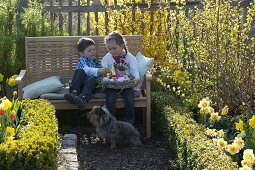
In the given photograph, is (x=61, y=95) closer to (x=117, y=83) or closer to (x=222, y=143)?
(x=117, y=83)

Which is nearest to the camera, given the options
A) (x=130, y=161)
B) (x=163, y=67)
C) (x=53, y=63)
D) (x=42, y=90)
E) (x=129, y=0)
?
(x=130, y=161)

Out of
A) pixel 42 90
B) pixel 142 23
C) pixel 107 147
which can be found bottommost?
pixel 107 147

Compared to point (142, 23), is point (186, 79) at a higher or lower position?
lower

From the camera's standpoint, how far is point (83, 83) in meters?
7.12

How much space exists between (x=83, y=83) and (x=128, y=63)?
2.06 ft

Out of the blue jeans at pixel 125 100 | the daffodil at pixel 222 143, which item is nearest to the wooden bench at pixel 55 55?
the blue jeans at pixel 125 100

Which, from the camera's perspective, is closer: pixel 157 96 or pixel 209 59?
pixel 209 59

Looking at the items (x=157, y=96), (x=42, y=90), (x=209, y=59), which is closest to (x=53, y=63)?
(x=42, y=90)

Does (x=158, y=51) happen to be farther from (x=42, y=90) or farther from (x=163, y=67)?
(x=42, y=90)

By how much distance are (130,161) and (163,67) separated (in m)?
2.71

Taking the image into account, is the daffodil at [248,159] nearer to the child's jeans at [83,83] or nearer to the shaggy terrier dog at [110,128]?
the shaggy terrier dog at [110,128]

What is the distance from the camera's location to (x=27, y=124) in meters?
5.32

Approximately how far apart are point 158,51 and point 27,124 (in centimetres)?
381

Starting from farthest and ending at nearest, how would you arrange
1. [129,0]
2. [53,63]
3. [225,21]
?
1. [129,0]
2. [53,63]
3. [225,21]
